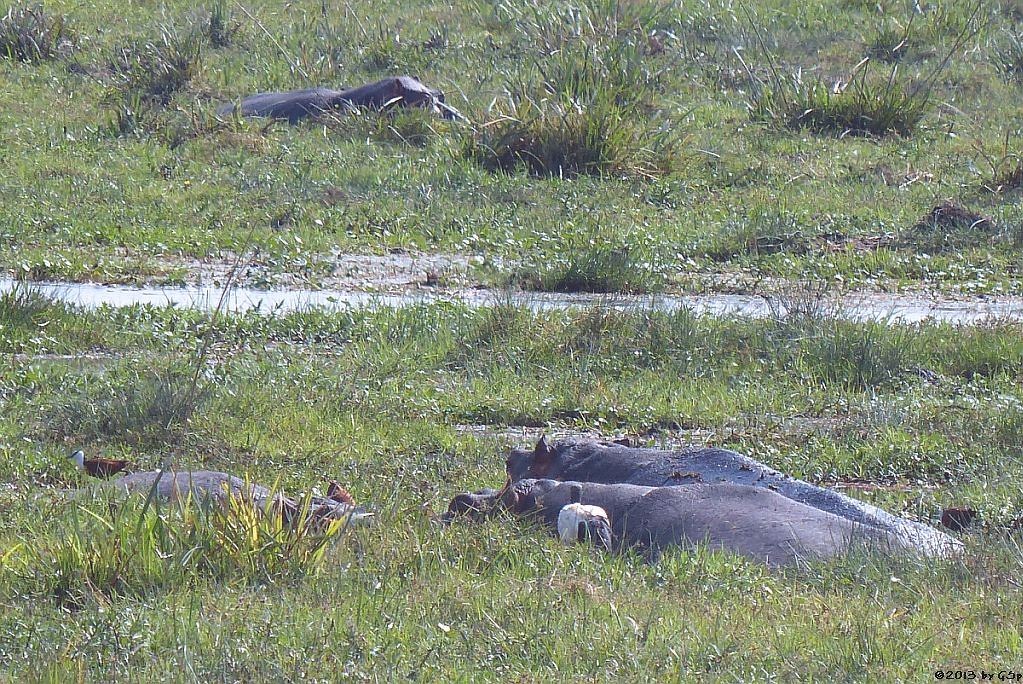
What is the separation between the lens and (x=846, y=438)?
638 cm

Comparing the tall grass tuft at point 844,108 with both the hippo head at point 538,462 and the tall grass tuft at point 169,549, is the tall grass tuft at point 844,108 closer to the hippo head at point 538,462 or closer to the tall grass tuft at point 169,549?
the hippo head at point 538,462

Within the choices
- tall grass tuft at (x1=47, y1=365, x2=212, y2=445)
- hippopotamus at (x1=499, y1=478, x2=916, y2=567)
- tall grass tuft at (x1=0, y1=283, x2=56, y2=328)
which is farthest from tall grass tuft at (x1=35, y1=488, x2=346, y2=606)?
tall grass tuft at (x1=0, y1=283, x2=56, y2=328)

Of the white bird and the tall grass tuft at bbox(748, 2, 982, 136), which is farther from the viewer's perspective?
the tall grass tuft at bbox(748, 2, 982, 136)

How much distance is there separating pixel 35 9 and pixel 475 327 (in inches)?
499

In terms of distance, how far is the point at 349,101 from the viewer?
1461cm

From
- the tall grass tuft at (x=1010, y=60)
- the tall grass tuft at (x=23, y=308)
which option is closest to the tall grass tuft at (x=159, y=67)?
the tall grass tuft at (x=23, y=308)

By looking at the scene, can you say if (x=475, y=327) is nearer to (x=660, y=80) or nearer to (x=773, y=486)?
(x=773, y=486)

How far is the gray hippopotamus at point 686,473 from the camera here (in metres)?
4.68

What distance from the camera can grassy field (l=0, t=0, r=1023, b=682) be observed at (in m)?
3.62

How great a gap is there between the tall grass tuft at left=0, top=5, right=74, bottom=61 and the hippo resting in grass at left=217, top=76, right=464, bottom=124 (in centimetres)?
363

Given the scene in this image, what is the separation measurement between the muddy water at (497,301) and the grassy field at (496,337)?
27 centimetres

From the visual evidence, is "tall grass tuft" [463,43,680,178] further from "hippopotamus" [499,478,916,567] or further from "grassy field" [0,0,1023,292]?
"hippopotamus" [499,478,916,567]

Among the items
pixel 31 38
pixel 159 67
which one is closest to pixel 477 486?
pixel 159 67

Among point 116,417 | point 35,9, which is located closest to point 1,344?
point 116,417
